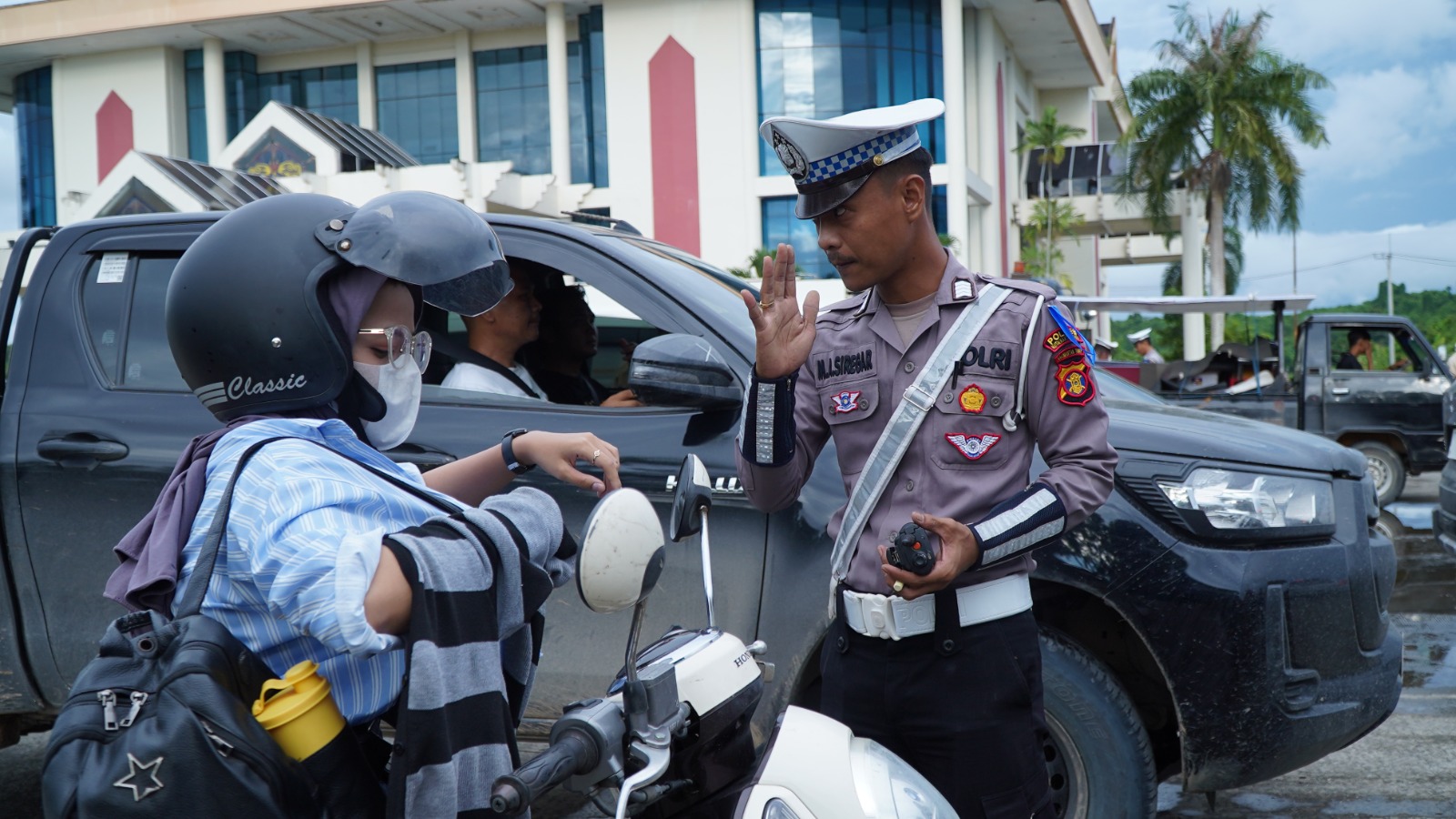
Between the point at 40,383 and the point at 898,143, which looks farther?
the point at 40,383

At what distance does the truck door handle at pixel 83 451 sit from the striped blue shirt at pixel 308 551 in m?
2.13

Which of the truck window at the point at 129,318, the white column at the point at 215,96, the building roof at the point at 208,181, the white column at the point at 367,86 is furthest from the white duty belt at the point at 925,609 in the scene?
the white column at the point at 215,96

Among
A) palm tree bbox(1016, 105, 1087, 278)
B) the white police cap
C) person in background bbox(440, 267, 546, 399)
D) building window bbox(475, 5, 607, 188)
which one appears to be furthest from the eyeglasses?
palm tree bbox(1016, 105, 1087, 278)

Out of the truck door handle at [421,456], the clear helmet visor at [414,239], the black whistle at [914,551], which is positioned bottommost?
the black whistle at [914,551]

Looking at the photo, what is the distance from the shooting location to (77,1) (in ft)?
138

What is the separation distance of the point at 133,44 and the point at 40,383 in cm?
4538

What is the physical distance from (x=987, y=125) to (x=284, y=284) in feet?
128

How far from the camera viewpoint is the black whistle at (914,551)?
2.01 metres

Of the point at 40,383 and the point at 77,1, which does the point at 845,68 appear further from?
the point at 40,383

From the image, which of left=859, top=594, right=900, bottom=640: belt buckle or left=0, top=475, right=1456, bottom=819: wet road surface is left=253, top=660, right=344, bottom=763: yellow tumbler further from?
left=0, top=475, right=1456, bottom=819: wet road surface

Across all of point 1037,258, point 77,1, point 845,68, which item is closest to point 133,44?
point 77,1

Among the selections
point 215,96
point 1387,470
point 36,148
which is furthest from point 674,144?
point 1387,470

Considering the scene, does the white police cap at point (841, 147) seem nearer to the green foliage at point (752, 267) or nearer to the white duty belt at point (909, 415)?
the white duty belt at point (909, 415)

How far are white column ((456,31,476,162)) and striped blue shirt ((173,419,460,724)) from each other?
4002 cm
